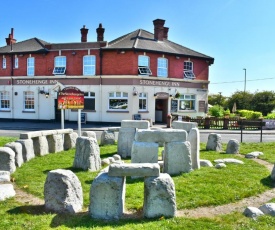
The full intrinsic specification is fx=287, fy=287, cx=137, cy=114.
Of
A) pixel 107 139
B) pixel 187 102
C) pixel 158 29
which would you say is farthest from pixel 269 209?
pixel 158 29

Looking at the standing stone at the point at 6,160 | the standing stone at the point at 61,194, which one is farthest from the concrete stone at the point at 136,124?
the standing stone at the point at 61,194

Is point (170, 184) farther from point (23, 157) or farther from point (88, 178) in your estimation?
point (23, 157)

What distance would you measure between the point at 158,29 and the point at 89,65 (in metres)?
7.91

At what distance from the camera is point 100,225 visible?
15.7 ft

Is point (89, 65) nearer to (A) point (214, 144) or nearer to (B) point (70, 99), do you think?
(B) point (70, 99)

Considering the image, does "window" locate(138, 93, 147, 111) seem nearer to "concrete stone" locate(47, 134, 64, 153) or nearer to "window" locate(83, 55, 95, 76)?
"window" locate(83, 55, 95, 76)

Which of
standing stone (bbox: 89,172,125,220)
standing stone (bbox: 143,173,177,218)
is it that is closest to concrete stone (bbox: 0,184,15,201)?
standing stone (bbox: 89,172,125,220)

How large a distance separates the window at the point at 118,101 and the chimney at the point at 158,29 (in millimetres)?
7453

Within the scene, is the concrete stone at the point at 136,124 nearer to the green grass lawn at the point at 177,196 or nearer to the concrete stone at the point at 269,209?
the green grass lawn at the point at 177,196

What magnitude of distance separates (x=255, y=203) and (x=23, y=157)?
713cm

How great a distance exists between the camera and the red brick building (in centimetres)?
2530

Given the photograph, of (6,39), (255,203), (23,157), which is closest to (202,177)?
(255,203)

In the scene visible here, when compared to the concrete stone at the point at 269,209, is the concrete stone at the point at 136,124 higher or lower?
higher

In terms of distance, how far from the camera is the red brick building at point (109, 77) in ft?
83.0
